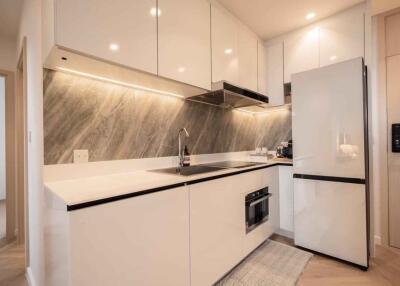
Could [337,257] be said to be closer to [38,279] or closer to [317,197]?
[317,197]

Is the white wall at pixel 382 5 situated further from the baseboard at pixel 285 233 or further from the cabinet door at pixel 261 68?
the baseboard at pixel 285 233

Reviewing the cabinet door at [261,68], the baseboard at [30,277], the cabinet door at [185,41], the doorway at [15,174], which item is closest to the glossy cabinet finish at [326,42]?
the cabinet door at [261,68]

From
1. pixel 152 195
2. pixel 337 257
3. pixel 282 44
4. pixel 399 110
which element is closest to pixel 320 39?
pixel 282 44

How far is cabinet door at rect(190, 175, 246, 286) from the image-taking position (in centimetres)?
135

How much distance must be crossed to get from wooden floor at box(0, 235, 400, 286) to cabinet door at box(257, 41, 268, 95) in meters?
1.97

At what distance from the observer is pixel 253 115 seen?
310 centimetres

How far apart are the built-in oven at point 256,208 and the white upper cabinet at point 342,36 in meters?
1.62

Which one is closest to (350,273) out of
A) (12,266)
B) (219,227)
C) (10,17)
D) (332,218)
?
(332,218)

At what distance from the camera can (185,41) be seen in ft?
5.26

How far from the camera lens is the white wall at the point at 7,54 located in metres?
2.46

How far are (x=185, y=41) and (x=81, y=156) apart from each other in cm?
114

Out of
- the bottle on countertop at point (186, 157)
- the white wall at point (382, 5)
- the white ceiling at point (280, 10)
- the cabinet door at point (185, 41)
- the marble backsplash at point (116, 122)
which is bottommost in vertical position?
the bottle on countertop at point (186, 157)

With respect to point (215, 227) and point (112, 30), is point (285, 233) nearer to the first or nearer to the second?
point (215, 227)

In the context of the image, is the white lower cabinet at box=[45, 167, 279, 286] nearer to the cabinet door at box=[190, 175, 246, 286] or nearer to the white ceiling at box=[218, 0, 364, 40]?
the cabinet door at box=[190, 175, 246, 286]
